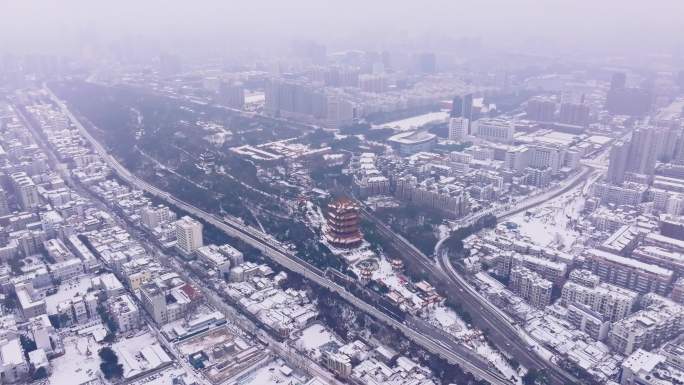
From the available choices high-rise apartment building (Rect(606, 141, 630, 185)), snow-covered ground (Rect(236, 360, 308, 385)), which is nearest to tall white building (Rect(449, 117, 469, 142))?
high-rise apartment building (Rect(606, 141, 630, 185))

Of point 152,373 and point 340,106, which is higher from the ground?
point 340,106

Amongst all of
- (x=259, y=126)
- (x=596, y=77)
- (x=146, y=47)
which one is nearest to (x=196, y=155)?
(x=259, y=126)

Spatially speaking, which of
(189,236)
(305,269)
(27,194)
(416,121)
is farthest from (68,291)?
(416,121)

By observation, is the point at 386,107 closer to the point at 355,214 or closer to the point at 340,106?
the point at 340,106

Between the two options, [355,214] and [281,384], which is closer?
[281,384]

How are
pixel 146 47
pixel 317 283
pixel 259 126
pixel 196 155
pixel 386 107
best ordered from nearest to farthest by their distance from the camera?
pixel 317 283, pixel 196 155, pixel 259 126, pixel 386 107, pixel 146 47

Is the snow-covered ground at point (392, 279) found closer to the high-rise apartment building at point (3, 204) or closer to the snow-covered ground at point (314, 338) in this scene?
the snow-covered ground at point (314, 338)

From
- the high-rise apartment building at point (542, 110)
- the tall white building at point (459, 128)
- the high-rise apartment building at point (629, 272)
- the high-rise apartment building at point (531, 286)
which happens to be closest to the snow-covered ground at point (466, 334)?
the high-rise apartment building at point (531, 286)

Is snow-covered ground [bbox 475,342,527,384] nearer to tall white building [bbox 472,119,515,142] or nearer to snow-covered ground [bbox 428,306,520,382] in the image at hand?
snow-covered ground [bbox 428,306,520,382]
